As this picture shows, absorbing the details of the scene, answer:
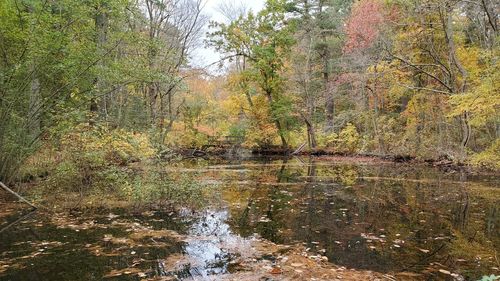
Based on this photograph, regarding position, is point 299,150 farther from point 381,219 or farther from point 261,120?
point 381,219

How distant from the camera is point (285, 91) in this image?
2684 centimetres

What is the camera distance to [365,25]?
19.9m

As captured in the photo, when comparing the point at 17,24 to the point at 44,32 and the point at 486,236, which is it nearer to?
the point at 44,32

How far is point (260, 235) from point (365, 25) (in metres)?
17.0

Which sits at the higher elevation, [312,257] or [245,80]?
[245,80]

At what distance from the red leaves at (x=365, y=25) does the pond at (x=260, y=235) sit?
452 inches

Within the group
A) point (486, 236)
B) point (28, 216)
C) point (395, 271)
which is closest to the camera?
point (395, 271)

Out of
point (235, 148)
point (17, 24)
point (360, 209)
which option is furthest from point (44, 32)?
point (235, 148)

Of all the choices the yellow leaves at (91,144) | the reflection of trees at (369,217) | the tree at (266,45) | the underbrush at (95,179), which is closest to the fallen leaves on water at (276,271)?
the reflection of trees at (369,217)

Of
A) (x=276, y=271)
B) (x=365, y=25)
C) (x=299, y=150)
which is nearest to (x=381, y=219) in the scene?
(x=276, y=271)

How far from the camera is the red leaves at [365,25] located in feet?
62.9

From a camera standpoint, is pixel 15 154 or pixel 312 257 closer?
pixel 312 257

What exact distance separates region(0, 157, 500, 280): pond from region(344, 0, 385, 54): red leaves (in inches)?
452

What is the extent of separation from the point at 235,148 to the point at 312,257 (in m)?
24.4
